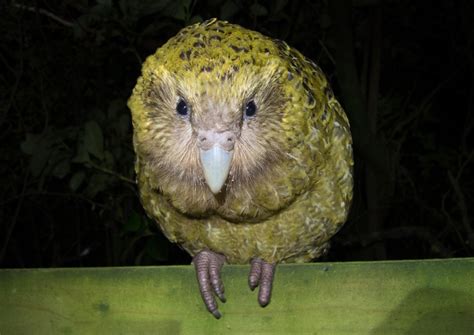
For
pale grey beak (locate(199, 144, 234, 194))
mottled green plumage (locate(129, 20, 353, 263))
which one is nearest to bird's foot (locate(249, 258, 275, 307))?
mottled green plumage (locate(129, 20, 353, 263))

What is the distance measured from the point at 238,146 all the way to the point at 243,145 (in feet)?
0.04

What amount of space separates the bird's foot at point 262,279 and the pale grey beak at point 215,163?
0.84 feet

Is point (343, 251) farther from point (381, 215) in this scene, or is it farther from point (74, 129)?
point (74, 129)

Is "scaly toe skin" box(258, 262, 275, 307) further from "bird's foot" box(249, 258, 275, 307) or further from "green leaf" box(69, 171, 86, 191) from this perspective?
"green leaf" box(69, 171, 86, 191)

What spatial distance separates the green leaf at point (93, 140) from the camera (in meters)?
2.77

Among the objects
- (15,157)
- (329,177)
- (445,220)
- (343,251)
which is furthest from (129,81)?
(329,177)

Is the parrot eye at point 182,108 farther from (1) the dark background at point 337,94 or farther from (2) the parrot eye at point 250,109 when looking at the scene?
(1) the dark background at point 337,94

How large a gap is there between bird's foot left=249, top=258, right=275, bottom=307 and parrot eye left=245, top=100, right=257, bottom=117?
354mm

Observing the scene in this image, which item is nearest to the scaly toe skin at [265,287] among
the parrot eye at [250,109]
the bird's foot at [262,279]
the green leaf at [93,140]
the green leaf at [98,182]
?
the bird's foot at [262,279]

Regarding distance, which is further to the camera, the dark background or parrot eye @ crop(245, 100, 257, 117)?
the dark background

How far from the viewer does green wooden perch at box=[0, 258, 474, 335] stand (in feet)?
4.79

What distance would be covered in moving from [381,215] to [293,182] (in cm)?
194

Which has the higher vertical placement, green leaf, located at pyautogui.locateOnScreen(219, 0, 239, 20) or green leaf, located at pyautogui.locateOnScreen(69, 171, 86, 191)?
green leaf, located at pyautogui.locateOnScreen(219, 0, 239, 20)

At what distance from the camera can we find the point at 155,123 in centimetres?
157
